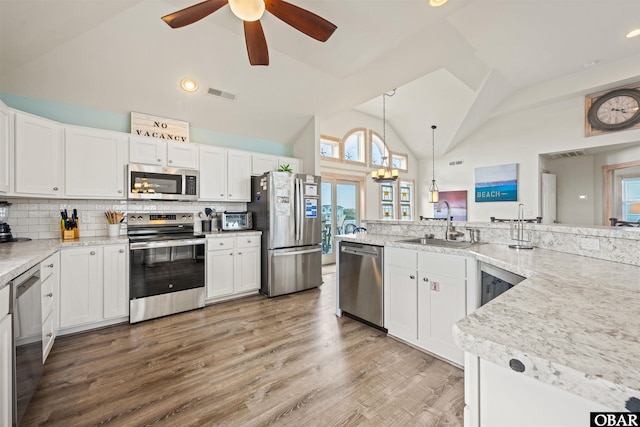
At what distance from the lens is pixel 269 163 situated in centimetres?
440

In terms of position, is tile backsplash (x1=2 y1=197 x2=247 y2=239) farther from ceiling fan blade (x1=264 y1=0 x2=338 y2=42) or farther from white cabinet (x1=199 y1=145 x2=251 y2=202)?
ceiling fan blade (x1=264 y1=0 x2=338 y2=42)

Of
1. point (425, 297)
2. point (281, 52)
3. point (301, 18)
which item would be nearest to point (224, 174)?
point (281, 52)

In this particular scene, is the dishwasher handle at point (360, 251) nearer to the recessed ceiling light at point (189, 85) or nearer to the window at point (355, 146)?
the recessed ceiling light at point (189, 85)

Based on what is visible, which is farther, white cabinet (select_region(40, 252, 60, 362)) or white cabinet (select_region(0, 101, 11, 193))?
white cabinet (select_region(0, 101, 11, 193))

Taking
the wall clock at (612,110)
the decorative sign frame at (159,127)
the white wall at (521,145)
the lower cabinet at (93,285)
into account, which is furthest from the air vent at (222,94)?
the wall clock at (612,110)

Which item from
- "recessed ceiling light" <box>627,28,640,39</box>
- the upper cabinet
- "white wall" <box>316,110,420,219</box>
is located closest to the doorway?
"white wall" <box>316,110,420,219</box>

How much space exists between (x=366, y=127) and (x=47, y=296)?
6.49 meters

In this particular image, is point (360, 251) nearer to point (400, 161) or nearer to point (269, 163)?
point (269, 163)

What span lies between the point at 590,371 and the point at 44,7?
13.1 ft

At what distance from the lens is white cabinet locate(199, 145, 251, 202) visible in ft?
12.5

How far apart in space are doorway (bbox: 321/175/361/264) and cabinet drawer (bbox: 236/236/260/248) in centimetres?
218

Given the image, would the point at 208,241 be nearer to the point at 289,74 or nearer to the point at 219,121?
the point at 219,121

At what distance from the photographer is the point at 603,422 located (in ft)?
1.73

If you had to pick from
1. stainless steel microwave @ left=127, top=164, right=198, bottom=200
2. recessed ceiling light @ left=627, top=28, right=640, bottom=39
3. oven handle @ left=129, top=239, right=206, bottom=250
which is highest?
recessed ceiling light @ left=627, top=28, right=640, bottom=39
